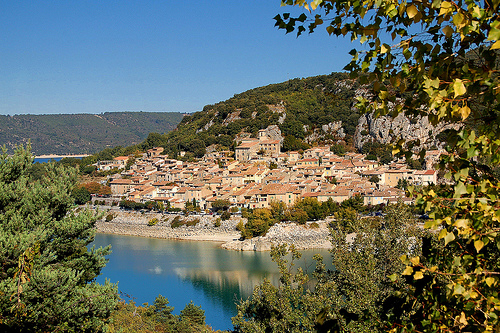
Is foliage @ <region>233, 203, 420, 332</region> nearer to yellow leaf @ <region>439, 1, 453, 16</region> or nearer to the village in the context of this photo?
yellow leaf @ <region>439, 1, 453, 16</region>

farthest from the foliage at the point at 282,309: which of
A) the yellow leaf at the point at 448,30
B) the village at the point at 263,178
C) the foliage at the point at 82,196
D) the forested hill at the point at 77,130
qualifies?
the forested hill at the point at 77,130

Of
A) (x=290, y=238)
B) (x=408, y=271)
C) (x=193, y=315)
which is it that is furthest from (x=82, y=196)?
(x=408, y=271)

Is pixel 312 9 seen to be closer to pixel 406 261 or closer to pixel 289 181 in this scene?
pixel 406 261

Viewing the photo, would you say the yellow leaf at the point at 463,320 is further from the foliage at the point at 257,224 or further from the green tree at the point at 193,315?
the foliage at the point at 257,224

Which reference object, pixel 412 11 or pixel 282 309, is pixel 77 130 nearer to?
pixel 282 309

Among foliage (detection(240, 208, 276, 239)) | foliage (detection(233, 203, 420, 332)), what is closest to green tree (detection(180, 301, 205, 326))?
foliage (detection(233, 203, 420, 332))
